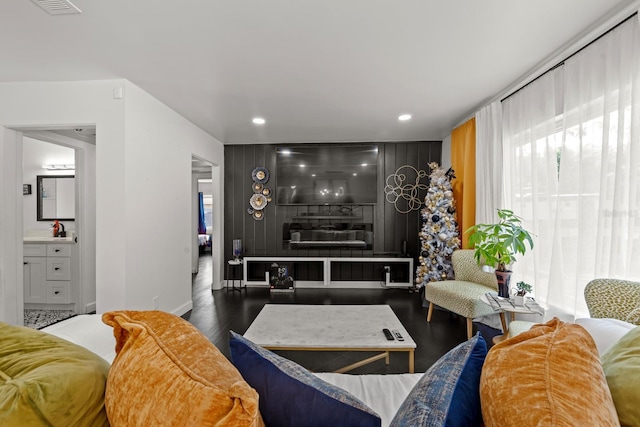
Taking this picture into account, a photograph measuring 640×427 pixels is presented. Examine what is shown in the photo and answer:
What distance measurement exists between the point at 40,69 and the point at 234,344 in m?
3.09

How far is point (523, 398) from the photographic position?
554 millimetres

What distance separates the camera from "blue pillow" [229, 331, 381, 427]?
0.68m

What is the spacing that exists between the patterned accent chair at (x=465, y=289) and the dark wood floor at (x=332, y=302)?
274mm

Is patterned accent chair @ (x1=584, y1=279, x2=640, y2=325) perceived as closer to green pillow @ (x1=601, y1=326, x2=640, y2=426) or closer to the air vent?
green pillow @ (x1=601, y1=326, x2=640, y2=426)

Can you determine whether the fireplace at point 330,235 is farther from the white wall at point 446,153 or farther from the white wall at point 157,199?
the white wall at point 157,199

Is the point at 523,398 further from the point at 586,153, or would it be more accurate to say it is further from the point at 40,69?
the point at 40,69

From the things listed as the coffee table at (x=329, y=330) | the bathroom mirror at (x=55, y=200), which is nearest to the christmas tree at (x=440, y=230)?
the coffee table at (x=329, y=330)

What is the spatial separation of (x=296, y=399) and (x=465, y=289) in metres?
2.83

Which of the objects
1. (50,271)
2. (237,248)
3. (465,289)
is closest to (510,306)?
(465,289)

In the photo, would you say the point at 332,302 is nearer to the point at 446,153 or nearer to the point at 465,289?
the point at 465,289

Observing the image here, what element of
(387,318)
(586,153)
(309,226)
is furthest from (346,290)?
(586,153)

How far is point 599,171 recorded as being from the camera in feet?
6.39

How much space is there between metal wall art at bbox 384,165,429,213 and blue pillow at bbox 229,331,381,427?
4455 mm

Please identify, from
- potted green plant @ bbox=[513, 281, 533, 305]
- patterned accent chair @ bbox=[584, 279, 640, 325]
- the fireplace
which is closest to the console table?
the fireplace
